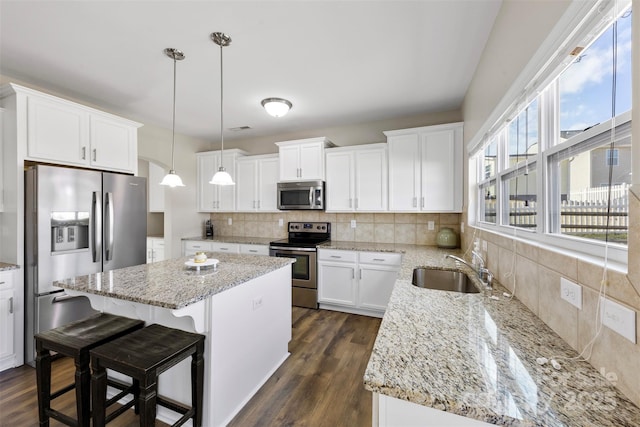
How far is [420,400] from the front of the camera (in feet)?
2.22

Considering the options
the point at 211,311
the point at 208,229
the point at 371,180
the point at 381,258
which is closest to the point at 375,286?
the point at 381,258

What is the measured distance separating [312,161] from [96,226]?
2.53 m

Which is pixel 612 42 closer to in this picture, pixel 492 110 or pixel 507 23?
pixel 507 23

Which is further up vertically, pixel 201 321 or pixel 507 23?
pixel 507 23

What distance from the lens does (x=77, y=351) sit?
136cm

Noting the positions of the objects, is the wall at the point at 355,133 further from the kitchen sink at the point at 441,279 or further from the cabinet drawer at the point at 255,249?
the kitchen sink at the point at 441,279

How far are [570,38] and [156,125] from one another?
4.39 meters

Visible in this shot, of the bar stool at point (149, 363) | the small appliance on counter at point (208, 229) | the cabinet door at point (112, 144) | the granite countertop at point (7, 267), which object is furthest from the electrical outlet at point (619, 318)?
the small appliance on counter at point (208, 229)

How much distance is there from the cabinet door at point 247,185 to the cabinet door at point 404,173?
213 cm

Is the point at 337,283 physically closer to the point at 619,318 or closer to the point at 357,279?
the point at 357,279

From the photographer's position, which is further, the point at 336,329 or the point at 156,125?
the point at 156,125

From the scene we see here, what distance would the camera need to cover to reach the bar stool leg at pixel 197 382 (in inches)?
55.8

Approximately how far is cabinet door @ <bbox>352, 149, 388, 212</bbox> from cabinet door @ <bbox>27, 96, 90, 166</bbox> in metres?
3.00

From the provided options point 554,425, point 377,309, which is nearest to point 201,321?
point 554,425
